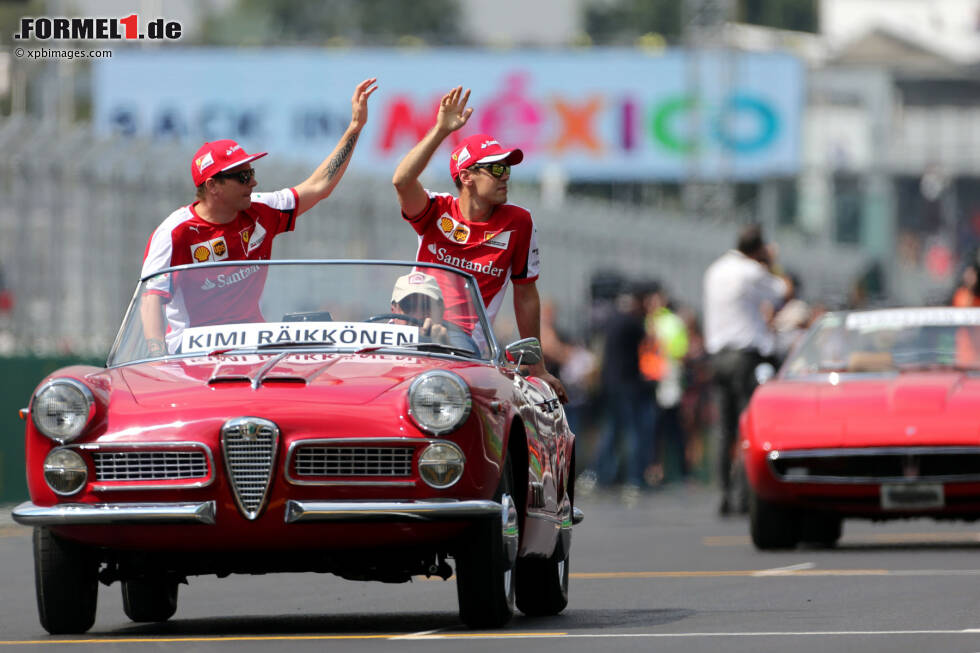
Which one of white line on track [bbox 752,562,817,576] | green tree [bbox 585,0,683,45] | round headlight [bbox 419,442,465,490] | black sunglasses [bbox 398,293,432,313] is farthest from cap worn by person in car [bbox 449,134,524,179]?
green tree [bbox 585,0,683,45]

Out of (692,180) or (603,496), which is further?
(692,180)

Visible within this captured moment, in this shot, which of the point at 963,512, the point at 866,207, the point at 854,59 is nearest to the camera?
the point at 963,512

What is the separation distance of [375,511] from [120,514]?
A: 0.83 m

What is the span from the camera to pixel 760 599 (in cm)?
995

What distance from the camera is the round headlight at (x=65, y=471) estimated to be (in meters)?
8.09

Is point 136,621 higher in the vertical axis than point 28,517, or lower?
lower

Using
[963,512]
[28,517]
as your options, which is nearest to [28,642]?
[28,517]

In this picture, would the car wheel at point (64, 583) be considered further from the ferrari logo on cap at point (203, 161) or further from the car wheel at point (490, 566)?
the ferrari logo on cap at point (203, 161)

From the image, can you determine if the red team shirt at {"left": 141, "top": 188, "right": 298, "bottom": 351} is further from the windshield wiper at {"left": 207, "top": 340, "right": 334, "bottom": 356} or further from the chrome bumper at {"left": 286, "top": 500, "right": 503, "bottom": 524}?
the chrome bumper at {"left": 286, "top": 500, "right": 503, "bottom": 524}

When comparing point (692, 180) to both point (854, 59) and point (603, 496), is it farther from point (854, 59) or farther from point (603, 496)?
point (854, 59)

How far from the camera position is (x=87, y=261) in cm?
1880

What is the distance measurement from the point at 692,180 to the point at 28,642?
37533 mm

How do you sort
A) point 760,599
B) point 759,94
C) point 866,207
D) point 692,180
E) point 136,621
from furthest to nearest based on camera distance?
point 866,207 → point 759,94 → point 692,180 → point 760,599 → point 136,621

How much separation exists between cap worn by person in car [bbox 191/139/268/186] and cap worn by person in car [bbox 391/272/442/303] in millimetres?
1070
